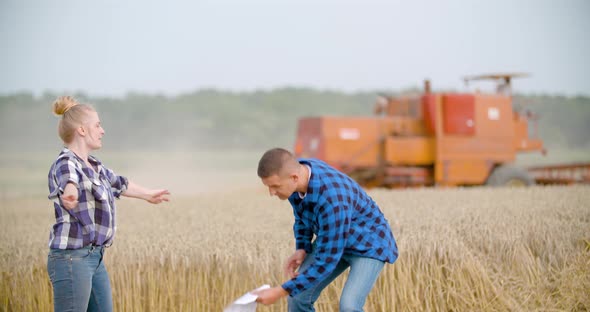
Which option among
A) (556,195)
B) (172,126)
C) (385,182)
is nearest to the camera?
(556,195)

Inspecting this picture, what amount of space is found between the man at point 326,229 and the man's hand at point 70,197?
3.25 feet

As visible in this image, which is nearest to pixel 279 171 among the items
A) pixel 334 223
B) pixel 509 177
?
pixel 334 223

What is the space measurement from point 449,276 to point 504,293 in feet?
1.39

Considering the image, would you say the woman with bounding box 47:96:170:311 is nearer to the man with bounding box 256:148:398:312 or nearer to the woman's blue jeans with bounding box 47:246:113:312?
the woman's blue jeans with bounding box 47:246:113:312

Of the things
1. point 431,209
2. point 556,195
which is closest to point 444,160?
point 556,195

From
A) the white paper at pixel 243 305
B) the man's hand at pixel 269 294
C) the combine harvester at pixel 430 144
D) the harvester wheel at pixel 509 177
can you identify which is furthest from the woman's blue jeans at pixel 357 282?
the harvester wheel at pixel 509 177

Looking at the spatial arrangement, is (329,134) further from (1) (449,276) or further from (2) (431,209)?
(1) (449,276)

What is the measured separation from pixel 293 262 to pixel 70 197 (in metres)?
1.28

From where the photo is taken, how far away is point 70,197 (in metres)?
3.27

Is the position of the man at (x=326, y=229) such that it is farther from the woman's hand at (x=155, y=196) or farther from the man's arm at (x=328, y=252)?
the woman's hand at (x=155, y=196)

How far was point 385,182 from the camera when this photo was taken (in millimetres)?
12734

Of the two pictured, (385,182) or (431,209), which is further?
(385,182)

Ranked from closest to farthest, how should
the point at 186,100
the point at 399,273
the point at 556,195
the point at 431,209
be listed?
1. the point at 399,273
2. the point at 431,209
3. the point at 556,195
4. the point at 186,100

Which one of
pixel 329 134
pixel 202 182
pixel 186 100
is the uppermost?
pixel 186 100
